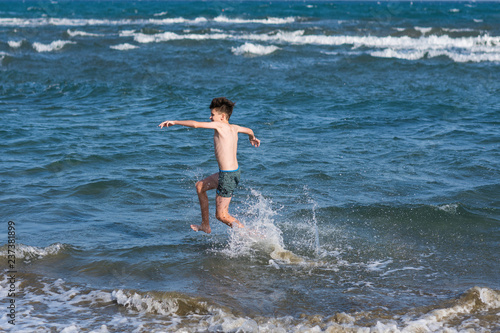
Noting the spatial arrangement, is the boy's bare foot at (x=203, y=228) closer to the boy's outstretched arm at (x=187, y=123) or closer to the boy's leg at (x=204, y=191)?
the boy's leg at (x=204, y=191)

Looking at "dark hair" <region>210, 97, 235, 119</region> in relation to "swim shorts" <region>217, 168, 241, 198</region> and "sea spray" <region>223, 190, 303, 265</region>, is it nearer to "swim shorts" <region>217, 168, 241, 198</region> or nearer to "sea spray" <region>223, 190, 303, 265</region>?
"swim shorts" <region>217, 168, 241, 198</region>

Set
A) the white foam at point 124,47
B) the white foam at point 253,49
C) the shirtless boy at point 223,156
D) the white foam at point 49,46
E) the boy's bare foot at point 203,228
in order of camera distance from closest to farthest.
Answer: the shirtless boy at point 223,156 → the boy's bare foot at point 203,228 → the white foam at point 253,49 → the white foam at point 49,46 → the white foam at point 124,47

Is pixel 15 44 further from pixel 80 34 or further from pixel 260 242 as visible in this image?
pixel 260 242

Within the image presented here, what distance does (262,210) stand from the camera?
677 centimetres

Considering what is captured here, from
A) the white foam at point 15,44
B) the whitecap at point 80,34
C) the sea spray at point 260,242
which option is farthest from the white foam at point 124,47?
the sea spray at point 260,242

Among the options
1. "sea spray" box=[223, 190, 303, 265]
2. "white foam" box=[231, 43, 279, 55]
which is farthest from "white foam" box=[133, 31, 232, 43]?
"sea spray" box=[223, 190, 303, 265]

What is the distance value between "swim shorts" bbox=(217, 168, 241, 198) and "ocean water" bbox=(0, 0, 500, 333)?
54 cm

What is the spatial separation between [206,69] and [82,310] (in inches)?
612

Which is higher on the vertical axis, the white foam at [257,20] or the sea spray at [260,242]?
the white foam at [257,20]

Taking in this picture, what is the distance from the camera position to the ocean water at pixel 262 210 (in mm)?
4699

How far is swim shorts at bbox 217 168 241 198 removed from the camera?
19.1ft

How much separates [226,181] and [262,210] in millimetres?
1106

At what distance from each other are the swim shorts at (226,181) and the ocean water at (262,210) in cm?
54

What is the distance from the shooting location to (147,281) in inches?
207
